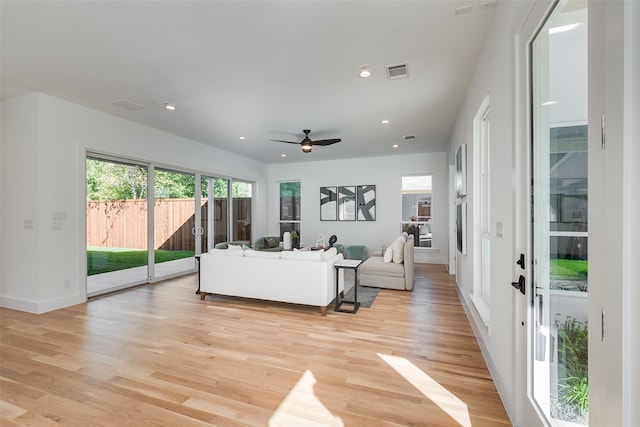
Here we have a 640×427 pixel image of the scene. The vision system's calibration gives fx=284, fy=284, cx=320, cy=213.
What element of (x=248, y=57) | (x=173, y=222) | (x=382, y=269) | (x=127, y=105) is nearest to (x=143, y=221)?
(x=173, y=222)

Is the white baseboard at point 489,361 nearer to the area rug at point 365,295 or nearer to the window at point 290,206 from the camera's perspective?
the area rug at point 365,295

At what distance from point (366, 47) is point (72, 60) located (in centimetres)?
297

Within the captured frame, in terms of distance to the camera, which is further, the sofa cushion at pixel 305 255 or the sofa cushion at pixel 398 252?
the sofa cushion at pixel 398 252

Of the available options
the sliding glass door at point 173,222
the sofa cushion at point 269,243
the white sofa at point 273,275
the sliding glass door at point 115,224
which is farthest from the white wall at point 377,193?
the sliding glass door at point 115,224

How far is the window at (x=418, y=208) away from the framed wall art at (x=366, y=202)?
0.79 meters

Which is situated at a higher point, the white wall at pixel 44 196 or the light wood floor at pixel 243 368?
the white wall at pixel 44 196

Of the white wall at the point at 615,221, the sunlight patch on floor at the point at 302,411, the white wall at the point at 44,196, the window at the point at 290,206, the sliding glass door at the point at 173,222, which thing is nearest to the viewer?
the white wall at the point at 615,221

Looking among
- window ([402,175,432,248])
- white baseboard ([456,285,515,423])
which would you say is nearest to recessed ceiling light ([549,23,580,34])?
white baseboard ([456,285,515,423])

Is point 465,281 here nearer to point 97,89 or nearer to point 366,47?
point 366,47

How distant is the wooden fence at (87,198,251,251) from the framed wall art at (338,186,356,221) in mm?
3176

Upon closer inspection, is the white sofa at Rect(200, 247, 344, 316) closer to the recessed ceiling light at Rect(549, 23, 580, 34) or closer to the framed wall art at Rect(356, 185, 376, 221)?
the recessed ceiling light at Rect(549, 23, 580, 34)

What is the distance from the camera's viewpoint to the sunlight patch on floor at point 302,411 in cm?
177

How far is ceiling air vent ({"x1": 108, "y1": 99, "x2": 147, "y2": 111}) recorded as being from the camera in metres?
3.95

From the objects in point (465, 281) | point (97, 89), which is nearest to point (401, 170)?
point (465, 281)
